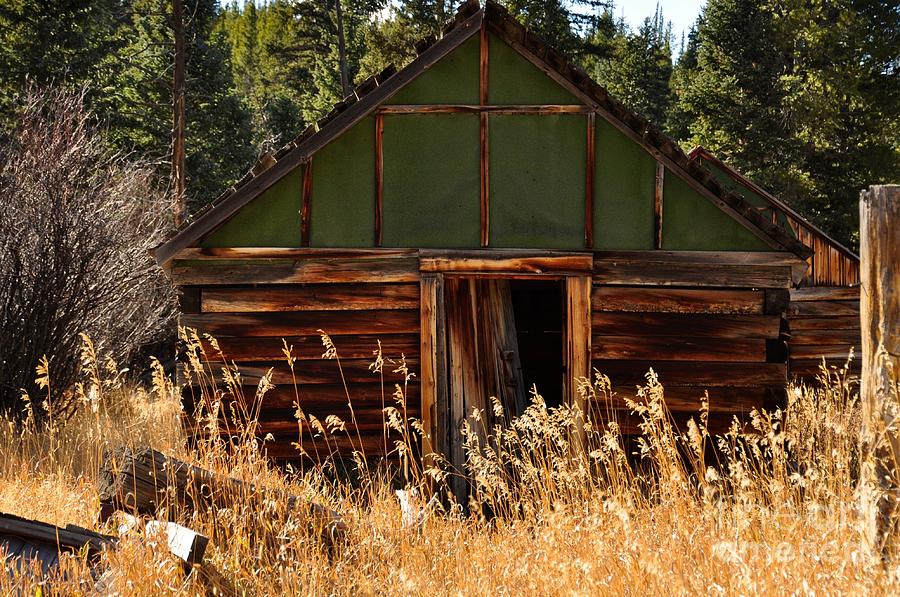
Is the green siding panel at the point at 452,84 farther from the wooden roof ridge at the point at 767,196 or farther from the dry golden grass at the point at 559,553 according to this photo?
the wooden roof ridge at the point at 767,196

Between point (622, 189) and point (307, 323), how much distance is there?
3.45 m

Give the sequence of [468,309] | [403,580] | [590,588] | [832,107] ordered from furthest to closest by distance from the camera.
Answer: [832,107] → [468,309] → [403,580] → [590,588]

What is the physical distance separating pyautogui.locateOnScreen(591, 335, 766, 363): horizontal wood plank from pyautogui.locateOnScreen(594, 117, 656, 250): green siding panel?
96 cm

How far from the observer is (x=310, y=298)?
759cm

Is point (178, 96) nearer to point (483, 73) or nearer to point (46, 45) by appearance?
point (46, 45)

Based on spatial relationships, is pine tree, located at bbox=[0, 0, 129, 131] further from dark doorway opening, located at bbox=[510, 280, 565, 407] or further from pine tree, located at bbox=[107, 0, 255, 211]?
dark doorway opening, located at bbox=[510, 280, 565, 407]

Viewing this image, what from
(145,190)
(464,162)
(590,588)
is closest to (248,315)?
(464,162)

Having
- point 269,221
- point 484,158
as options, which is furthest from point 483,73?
point 269,221

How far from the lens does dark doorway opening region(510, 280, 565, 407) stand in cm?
1136

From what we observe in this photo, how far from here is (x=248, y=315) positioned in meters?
7.59

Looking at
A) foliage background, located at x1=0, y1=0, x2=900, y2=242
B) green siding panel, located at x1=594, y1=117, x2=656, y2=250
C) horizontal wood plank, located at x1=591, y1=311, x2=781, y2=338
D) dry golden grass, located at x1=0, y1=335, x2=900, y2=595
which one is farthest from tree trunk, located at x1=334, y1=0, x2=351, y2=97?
dry golden grass, located at x1=0, y1=335, x2=900, y2=595

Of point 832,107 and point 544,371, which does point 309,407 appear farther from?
point 832,107

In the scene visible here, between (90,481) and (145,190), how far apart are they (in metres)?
9.26

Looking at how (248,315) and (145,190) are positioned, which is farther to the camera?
(145,190)
